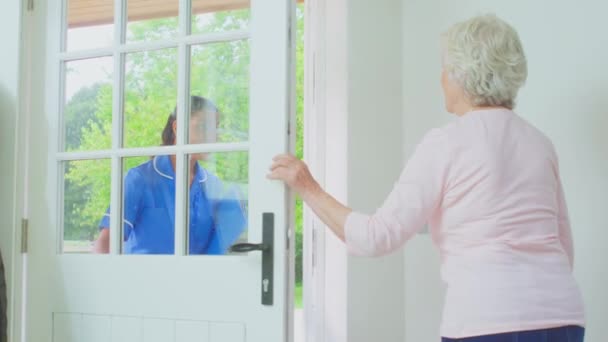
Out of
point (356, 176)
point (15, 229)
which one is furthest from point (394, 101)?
point (15, 229)

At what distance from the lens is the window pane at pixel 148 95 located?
1.91 metres

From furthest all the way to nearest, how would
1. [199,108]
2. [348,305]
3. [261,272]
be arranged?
[348,305] → [199,108] → [261,272]

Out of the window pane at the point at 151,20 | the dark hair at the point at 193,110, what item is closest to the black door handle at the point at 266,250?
the dark hair at the point at 193,110

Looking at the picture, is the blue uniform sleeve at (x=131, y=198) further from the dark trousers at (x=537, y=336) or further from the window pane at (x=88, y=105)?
the dark trousers at (x=537, y=336)

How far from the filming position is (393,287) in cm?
250

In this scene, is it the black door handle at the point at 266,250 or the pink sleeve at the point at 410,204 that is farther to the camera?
the black door handle at the point at 266,250

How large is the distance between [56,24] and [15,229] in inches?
26.0

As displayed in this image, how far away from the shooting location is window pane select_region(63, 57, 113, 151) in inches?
79.0

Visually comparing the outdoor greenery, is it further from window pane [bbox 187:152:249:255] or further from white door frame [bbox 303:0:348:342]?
white door frame [bbox 303:0:348:342]

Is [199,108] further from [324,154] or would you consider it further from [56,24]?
[324,154]

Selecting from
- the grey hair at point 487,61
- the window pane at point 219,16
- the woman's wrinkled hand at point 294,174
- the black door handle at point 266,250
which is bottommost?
the black door handle at point 266,250

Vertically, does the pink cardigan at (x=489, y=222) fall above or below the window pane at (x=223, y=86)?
below

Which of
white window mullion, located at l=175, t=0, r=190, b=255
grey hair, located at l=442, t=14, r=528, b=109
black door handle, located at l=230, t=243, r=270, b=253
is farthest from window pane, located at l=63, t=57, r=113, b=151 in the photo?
Answer: grey hair, located at l=442, t=14, r=528, b=109

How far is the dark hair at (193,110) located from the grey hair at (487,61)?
700mm
